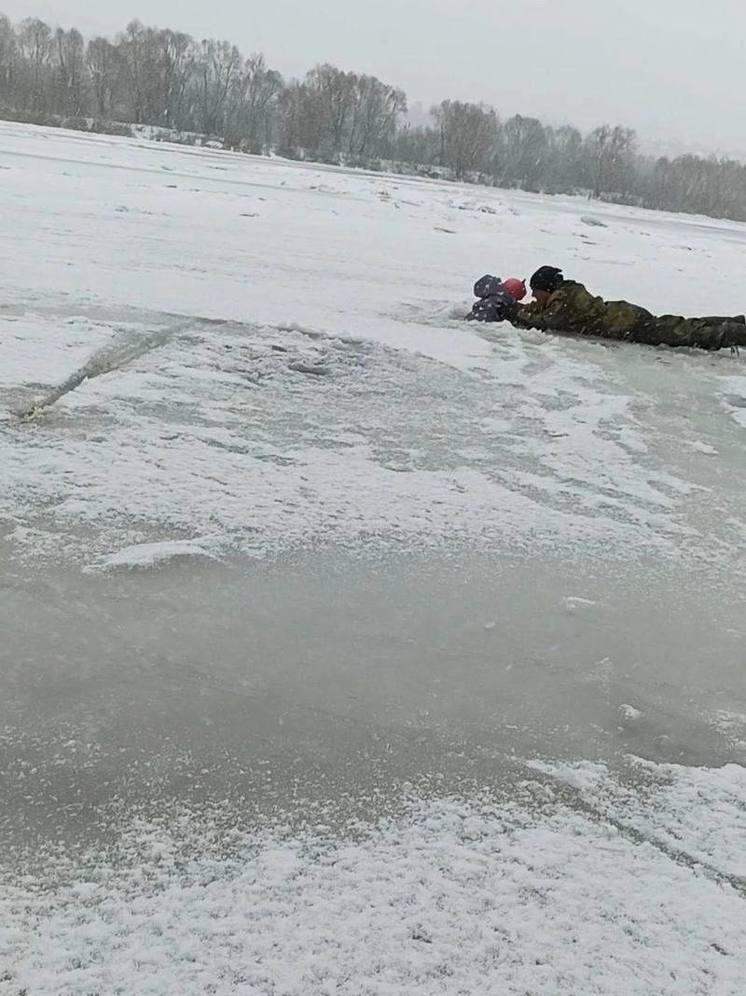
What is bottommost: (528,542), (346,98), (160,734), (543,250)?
(160,734)

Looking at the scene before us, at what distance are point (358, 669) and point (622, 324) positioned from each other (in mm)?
5874

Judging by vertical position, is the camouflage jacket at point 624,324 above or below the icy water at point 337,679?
above

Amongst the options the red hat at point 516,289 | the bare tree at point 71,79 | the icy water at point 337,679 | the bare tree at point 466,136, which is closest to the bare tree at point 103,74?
the bare tree at point 71,79

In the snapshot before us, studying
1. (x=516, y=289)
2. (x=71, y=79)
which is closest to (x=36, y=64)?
(x=71, y=79)

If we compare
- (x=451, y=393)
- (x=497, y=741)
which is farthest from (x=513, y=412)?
(x=497, y=741)

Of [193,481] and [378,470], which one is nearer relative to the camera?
[193,481]

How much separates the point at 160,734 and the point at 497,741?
2.98 feet

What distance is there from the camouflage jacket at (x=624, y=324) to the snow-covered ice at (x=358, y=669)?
1.49 m

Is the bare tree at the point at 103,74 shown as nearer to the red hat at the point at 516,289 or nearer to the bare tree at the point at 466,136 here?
the bare tree at the point at 466,136

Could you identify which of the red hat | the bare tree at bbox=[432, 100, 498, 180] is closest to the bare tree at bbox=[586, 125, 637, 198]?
the bare tree at bbox=[432, 100, 498, 180]

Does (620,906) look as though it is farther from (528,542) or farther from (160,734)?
(528,542)

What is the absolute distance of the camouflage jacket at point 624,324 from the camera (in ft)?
25.1

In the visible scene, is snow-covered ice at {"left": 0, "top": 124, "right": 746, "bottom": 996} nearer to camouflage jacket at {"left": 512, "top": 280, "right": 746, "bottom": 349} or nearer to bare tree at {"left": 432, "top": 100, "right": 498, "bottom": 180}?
camouflage jacket at {"left": 512, "top": 280, "right": 746, "bottom": 349}

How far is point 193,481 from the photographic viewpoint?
3.81 meters
